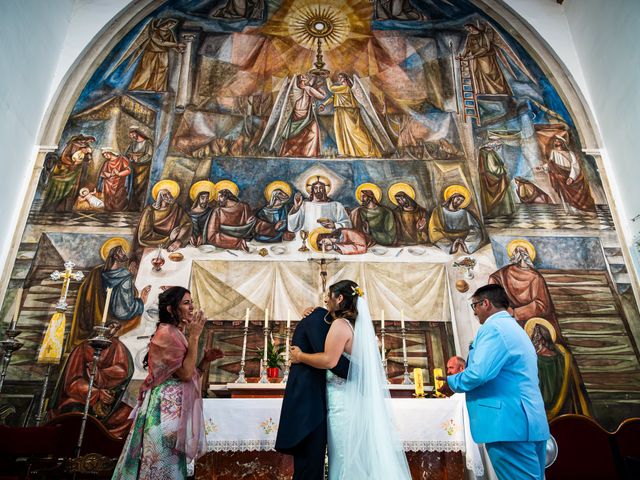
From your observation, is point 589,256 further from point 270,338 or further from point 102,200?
point 102,200

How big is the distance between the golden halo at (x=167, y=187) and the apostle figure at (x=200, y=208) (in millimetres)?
178

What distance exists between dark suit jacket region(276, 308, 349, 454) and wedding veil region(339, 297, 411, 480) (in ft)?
0.39

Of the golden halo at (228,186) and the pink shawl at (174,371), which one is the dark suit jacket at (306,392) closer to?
the pink shawl at (174,371)

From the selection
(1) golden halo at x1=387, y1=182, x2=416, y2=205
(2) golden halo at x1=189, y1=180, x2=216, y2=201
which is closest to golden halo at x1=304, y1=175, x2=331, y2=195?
(1) golden halo at x1=387, y1=182, x2=416, y2=205

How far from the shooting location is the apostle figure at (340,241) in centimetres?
573

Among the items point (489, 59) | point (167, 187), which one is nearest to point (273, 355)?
point (167, 187)

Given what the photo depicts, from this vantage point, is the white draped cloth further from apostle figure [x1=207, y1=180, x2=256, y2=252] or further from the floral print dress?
the floral print dress

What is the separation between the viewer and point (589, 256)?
5633mm

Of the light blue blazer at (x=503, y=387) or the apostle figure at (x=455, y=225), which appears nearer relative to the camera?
the light blue blazer at (x=503, y=387)

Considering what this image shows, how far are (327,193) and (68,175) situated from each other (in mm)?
3139

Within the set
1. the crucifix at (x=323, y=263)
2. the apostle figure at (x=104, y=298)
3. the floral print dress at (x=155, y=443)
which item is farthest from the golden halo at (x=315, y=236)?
the floral print dress at (x=155, y=443)

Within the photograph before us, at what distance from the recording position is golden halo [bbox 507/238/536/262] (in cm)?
568

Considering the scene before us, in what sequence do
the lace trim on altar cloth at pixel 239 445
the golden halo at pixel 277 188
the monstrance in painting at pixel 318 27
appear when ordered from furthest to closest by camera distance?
the monstrance in painting at pixel 318 27 < the golden halo at pixel 277 188 < the lace trim on altar cloth at pixel 239 445

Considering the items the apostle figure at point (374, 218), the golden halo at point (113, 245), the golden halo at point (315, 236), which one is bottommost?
the golden halo at point (113, 245)
